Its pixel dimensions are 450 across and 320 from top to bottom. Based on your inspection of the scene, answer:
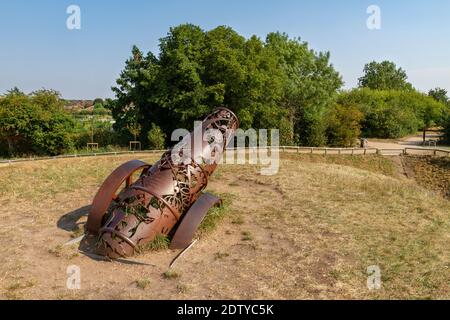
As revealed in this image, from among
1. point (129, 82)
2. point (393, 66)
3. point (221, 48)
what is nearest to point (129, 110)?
point (129, 82)

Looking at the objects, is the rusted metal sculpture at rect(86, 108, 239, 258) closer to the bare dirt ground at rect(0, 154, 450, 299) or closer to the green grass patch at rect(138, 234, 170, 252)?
the green grass patch at rect(138, 234, 170, 252)

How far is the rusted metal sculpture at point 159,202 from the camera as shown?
8.53 meters

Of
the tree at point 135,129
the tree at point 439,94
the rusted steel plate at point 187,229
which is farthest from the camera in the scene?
the tree at point 439,94

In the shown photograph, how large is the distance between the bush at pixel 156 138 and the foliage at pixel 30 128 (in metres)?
5.48

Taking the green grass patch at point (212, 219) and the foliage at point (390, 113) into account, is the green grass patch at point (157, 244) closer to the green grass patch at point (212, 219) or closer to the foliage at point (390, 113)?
the green grass patch at point (212, 219)

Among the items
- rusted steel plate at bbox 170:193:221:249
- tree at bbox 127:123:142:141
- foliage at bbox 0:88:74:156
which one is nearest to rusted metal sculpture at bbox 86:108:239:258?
rusted steel plate at bbox 170:193:221:249

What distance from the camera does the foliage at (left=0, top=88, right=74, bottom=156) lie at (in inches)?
1056

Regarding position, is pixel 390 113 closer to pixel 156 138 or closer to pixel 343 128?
pixel 343 128

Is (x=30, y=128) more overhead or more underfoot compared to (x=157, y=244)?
more overhead

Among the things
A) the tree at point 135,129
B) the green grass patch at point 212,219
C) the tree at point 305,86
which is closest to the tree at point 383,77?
the tree at point 305,86

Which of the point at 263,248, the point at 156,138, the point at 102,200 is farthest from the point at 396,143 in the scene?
the point at 102,200

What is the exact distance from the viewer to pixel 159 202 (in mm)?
8852

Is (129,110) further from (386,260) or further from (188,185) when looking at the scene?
(386,260)

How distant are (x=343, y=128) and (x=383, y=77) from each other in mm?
50862
